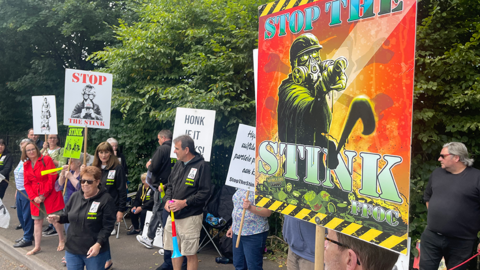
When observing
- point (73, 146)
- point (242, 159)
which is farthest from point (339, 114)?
point (73, 146)

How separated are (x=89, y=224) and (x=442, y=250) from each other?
3.86 m

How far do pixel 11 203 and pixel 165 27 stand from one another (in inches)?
283

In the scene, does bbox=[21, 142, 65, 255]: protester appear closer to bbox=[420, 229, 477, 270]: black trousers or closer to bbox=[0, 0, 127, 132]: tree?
bbox=[420, 229, 477, 270]: black trousers

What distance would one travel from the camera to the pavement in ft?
18.5

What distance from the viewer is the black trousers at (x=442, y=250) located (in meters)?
3.84

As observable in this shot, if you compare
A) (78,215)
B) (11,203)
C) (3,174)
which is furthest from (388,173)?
(11,203)

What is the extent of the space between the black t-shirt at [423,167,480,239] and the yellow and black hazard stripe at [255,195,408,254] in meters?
2.63

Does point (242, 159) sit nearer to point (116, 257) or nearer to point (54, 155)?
point (116, 257)

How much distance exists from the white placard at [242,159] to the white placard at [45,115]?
188 inches

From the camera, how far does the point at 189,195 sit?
4363mm

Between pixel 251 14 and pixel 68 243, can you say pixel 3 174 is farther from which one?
pixel 251 14

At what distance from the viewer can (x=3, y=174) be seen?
7.64m

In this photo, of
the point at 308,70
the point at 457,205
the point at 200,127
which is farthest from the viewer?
the point at 200,127

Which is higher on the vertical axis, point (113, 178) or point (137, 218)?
point (113, 178)
